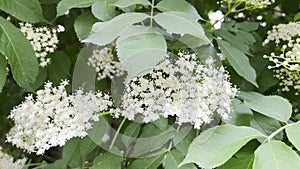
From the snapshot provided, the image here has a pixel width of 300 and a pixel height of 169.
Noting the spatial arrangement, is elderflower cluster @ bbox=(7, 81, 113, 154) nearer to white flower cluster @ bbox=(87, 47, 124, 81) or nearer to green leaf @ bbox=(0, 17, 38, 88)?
green leaf @ bbox=(0, 17, 38, 88)

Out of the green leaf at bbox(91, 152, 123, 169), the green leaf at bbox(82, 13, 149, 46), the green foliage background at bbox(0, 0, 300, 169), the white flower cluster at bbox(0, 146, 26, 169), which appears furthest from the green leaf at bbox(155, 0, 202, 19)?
the white flower cluster at bbox(0, 146, 26, 169)

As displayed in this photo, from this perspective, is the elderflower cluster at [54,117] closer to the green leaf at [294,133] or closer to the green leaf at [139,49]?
the green leaf at [139,49]

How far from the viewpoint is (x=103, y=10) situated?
1222mm

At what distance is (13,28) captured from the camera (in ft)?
4.25

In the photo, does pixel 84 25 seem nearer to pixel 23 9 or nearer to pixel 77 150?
pixel 23 9

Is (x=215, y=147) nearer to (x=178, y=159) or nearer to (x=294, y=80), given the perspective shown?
(x=178, y=159)

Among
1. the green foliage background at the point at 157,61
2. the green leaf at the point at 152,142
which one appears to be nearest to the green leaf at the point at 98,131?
the green foliage background at the point at 157,61

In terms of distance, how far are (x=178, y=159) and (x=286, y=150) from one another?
0.33m

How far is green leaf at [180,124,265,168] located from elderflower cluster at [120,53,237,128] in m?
0.12

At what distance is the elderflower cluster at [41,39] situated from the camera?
57.3 inches

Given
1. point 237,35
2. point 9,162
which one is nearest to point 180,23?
point 237,35

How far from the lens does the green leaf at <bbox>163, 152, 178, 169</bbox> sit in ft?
3.93

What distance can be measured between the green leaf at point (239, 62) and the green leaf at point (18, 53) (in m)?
0.57

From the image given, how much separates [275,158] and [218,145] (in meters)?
0.13
